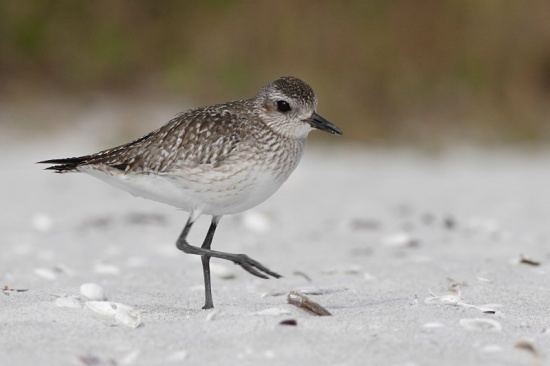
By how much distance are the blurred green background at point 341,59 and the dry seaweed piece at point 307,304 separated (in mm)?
8340

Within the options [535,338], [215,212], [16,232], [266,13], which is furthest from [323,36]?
[535,338]

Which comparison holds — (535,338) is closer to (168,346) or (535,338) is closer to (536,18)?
(168,346)

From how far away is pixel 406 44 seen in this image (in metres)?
13.5

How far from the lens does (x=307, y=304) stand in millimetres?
4668

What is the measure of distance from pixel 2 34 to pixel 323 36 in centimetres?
406

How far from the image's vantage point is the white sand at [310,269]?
13.5ft

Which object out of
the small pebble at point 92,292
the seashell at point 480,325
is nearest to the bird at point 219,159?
the small pebble at point 92,292

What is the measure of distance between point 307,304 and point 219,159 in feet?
3.03

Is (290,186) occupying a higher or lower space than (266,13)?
lower

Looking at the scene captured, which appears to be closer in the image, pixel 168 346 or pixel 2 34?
pixel 168 346

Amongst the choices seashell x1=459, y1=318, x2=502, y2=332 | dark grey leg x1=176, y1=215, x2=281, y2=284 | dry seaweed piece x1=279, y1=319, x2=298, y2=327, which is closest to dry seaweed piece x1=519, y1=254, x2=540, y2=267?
dark grey leg x1=176, y1=215, x2=281, y2=284

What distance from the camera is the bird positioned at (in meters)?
5.19

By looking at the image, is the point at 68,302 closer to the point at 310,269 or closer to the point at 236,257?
the point at 236,257

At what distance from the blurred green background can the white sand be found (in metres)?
1.17
